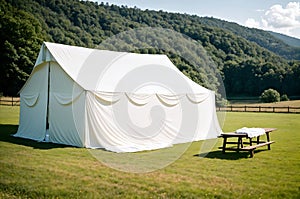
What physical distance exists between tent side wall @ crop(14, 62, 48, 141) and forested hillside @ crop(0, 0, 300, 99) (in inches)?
862

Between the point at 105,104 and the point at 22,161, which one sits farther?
the point at 105,104

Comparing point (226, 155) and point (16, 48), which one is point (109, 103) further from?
point (16, 48)

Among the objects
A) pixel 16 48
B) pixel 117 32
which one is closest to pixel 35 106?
pixel 16 48

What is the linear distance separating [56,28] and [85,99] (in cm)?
4097

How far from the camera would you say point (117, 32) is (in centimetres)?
4434

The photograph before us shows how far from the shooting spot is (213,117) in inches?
596

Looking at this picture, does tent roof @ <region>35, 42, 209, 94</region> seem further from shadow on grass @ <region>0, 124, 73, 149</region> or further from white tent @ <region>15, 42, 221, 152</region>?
shadow on grass @ <region>0, 124, 73, 149</region>

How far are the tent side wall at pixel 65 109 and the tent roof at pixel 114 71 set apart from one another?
293 mm

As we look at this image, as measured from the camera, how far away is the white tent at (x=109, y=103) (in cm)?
1116

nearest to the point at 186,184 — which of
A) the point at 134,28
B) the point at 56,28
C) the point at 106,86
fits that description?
the point at 106,86

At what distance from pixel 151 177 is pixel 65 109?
207 inches

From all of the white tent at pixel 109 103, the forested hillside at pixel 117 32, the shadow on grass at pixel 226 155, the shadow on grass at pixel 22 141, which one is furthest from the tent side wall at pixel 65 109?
the forested hillside at pixel 117 32

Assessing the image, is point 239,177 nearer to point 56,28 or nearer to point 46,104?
point 46,104

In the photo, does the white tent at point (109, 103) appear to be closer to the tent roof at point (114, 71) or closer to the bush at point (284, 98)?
the tent roof at point (114, 71)
